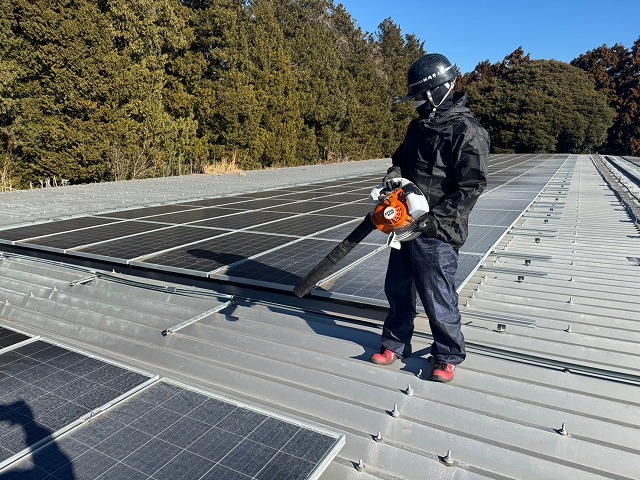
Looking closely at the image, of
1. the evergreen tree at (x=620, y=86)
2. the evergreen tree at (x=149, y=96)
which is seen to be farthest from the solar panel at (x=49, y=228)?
the evergreen tree at (x=620, y=86)

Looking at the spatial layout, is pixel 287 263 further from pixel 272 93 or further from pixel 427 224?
pixel 272 93

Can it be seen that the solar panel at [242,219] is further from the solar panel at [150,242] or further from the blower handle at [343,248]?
the blower handle at [343,248]

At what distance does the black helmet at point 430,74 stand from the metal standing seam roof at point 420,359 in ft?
6.71

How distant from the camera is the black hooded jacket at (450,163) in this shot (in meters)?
3.00

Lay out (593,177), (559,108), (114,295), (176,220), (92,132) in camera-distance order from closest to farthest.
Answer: (114,295) < (176,220) < (593,177) < (92,132) < (559,108)

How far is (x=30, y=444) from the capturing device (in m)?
2.49

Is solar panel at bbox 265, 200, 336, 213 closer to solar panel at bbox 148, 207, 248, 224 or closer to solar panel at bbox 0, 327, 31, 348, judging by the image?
solar panel at bbox 148, 207, 248, 224

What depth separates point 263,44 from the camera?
88.8 ft

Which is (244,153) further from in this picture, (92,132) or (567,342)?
(567,342)

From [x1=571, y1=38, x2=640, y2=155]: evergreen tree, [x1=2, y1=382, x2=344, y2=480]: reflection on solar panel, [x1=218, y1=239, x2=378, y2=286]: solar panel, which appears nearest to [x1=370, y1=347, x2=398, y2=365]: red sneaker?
[x1=2, y1=382, x2=344, y2=480]: reflection on solar panel

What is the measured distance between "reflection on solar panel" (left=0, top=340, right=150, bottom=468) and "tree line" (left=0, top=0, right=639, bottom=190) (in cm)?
1583

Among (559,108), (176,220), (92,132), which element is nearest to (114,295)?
(176,220)

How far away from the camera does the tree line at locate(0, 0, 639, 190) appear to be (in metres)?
18.1

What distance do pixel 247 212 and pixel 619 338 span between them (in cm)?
677
